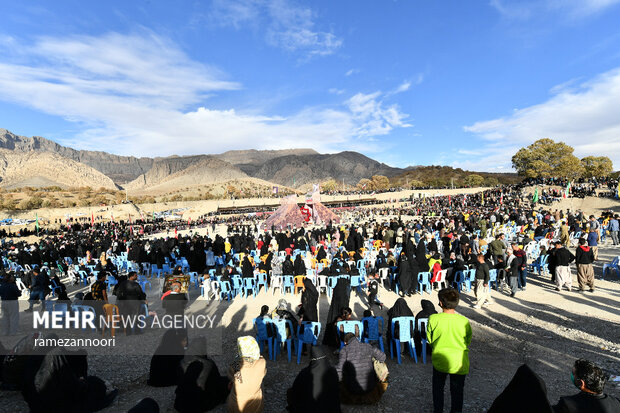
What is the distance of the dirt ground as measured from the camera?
433 cm

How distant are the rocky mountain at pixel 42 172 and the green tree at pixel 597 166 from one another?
14285cm

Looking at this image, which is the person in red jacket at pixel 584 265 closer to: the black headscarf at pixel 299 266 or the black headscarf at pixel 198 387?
the black headscarf at pixel 299 266

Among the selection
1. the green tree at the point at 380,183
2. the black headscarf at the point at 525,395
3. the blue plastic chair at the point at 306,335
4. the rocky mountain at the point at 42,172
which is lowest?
the blue plastic chair at the point at 306,335

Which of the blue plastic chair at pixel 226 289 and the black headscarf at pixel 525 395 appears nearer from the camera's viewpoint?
the black headscarf at pixel 525 395

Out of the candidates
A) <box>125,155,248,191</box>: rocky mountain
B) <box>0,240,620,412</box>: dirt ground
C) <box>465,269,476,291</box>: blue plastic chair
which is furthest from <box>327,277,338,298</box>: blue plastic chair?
<box>125,155,248,191</box>: rocky mountain

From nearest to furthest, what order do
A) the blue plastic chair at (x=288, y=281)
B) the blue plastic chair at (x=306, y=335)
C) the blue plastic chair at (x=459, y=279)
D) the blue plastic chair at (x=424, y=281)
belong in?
the blue plastic chair at (x=306, y=335)
the blue plastic chair at (x=459, y=279)
the blue plastic chair at (x=424, y=281)
the blue plastic chair at (x=288, y=281)

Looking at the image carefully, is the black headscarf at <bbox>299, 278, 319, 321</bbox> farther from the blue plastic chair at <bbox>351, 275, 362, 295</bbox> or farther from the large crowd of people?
the blue plastic chair at <bbox>351, 275, 362, 295</bbox>

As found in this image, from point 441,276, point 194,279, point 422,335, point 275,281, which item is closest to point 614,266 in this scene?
point 441,276

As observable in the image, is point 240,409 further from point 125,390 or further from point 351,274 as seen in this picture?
point 351,274

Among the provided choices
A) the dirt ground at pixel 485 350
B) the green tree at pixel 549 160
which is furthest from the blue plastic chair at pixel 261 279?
the green tree at pixel 549 160

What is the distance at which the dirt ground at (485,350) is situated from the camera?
433 centimetres

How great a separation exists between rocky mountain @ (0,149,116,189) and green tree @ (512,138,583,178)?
12911 centimetres

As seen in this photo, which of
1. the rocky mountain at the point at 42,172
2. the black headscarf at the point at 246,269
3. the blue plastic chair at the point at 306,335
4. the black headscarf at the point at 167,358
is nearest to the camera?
the black headscarf at the point at 167,358

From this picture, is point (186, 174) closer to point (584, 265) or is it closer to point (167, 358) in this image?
point (167, 358)
